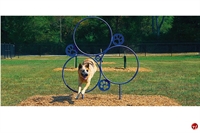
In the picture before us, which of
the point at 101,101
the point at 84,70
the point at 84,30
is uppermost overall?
the point at 84,30

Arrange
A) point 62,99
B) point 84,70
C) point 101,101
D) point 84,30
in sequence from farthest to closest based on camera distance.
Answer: point 84,30
point 62,99
point 101,101
point 84,70

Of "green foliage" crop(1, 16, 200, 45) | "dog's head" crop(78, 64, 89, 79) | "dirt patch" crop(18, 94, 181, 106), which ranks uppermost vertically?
"green foliage" crop(1, 16, 200, 45)

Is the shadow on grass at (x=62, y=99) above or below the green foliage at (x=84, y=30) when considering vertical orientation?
below

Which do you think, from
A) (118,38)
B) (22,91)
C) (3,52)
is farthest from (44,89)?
(3,52)

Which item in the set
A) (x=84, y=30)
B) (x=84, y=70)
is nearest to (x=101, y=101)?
(x=84, y=70)

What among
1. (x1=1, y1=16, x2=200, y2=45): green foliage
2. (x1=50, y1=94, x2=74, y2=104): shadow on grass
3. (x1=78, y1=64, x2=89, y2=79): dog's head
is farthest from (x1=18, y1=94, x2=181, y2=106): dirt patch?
(x1=1, y1=16, x2=200, y2=45): green foliage

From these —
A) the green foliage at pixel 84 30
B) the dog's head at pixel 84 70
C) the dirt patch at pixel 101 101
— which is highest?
the green foliage at pixel 84 30

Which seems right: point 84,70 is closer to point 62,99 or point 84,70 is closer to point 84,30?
point 62,99

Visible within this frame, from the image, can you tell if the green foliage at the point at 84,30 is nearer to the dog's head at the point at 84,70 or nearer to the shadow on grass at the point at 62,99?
the shadow on grass at the point at 62,99

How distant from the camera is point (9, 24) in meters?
52.5

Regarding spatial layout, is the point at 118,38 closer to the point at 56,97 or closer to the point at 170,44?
the point at 56,97

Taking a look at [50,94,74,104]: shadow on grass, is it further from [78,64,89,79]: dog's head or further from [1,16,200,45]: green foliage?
[1,16,200,45]: green foliage

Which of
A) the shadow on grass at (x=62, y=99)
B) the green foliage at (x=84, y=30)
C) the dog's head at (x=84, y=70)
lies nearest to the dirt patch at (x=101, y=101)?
the shadow on grass at (x=62, y=99)

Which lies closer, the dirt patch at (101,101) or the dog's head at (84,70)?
the dog's head at (84,70)
